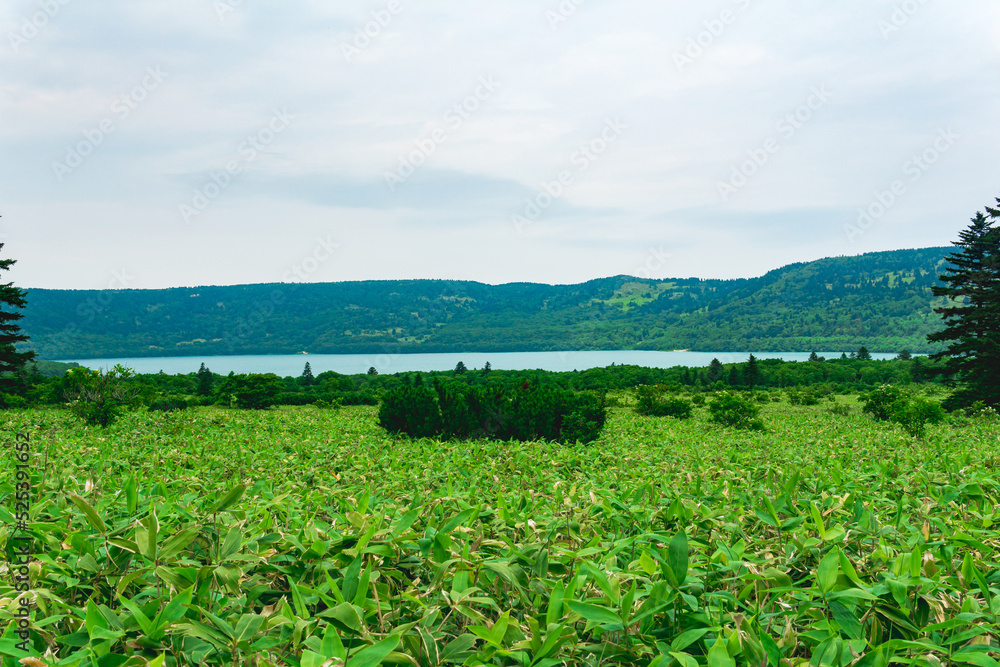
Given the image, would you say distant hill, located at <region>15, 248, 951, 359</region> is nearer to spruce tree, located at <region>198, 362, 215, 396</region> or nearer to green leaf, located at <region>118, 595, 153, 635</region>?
spruce tree, located at <region>198, 362, 215, 396</region>

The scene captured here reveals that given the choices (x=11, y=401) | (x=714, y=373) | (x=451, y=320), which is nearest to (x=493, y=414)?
(x=11, y=401)

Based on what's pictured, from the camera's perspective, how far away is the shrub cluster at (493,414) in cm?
1045

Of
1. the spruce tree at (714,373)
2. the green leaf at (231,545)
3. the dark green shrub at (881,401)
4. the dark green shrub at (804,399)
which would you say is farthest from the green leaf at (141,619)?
the spruce tree at (714,373)

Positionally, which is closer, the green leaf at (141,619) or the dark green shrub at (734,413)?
the green leaf at (141,619)

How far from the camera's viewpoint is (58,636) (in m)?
1.35

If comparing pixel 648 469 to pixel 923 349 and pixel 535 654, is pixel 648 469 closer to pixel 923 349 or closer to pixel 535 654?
pixel 535 654

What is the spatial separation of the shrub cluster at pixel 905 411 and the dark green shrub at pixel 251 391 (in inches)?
803

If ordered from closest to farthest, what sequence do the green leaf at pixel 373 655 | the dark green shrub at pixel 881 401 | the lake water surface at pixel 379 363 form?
1. the green leaf at pixel 373 655
2. the dark green shrub at pixel 881 401
3. the lake water surface at pixel 379 363

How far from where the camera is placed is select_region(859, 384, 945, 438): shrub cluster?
1113 cm

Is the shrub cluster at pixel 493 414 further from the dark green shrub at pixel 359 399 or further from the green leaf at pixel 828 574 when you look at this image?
the dark green shrub at pixel 359 399

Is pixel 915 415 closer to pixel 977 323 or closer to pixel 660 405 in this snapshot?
pixel 660 405

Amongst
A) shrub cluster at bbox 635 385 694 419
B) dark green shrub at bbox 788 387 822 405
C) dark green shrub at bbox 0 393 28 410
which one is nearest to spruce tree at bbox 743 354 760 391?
dark green shrub at bbox 788 387 822 405

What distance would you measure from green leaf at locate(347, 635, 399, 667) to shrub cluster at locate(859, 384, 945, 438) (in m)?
11.7

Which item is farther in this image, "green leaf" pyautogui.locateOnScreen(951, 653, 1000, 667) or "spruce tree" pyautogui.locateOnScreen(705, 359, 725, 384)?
"spruce tree" pyautogui.locateOnScreen(705, 359, 725, 384)
